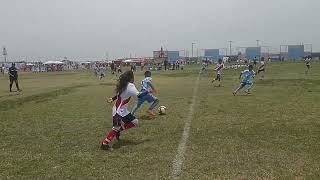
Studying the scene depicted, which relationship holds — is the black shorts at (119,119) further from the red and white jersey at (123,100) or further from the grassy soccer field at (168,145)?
the grassy soccer field at (168,145)

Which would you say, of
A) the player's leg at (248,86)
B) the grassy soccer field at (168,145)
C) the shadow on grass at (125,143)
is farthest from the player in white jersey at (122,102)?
the player's leg at (248,86)

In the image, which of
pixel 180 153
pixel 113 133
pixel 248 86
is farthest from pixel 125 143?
pixel 248 86

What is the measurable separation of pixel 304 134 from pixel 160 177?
16.1 ft

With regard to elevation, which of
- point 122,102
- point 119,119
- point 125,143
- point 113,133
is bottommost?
point 125,143

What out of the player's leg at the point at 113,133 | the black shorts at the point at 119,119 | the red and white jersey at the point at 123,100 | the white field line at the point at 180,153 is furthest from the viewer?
the red and white jersey at the point at 123,100

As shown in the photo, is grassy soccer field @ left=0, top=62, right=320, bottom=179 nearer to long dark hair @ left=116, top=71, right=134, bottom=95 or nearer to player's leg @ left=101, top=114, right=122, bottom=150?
player's leg @ left=101, top=114, right=122, bottom=150

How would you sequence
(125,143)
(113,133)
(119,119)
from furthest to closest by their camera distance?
(125,143) < (119,119) < (113,133)

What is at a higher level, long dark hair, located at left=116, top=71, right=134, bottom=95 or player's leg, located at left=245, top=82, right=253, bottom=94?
long dark hair, located at left=116, top=71, right=134, bottom=95

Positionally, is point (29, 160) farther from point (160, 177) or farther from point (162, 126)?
point (162, 126)

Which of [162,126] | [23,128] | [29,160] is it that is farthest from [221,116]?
[29,160]

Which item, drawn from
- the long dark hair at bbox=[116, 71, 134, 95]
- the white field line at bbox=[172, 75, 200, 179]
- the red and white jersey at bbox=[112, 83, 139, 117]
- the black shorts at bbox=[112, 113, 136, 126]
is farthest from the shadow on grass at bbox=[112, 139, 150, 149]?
the long dark hair at bbox=[116, 71, 134, 95]

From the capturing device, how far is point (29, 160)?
906cm

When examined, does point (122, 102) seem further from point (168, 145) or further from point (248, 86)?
point (248, 86)

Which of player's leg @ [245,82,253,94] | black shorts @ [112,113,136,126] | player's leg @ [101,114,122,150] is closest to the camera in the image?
player's leg @ [101,114,122,150]
